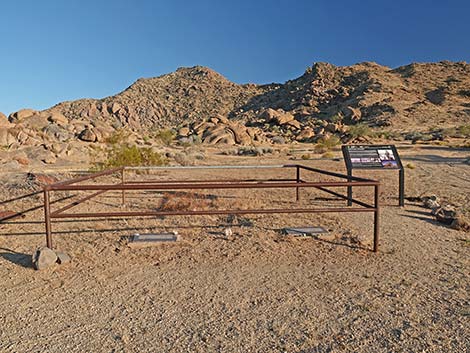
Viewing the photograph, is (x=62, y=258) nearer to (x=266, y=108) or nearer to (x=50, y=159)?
(x=50, y=159)

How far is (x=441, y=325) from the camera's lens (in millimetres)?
3088

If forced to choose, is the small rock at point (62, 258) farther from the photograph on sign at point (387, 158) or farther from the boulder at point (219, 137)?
the boulder at point (219, 137)

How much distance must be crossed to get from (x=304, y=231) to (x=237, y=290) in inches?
84.7

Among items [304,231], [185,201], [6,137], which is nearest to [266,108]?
[6,137]

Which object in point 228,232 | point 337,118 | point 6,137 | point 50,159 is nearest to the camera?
point 228,232

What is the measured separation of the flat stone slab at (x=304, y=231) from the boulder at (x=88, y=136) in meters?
25.1

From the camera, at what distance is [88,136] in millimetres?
27984

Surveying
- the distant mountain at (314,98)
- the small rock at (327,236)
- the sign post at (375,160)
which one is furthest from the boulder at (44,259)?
the distant mountain at (314,98)

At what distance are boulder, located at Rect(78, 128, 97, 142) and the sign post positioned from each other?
2362 centimetres

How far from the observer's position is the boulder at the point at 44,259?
4350 mm

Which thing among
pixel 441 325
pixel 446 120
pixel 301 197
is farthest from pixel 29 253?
pixel 446 120

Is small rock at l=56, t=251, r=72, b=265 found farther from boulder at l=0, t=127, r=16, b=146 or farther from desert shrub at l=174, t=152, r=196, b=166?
boulder at l=0, t=127, r=16, b=146

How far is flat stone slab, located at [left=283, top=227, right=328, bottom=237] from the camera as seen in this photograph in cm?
562

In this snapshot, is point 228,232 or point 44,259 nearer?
point 44,259
